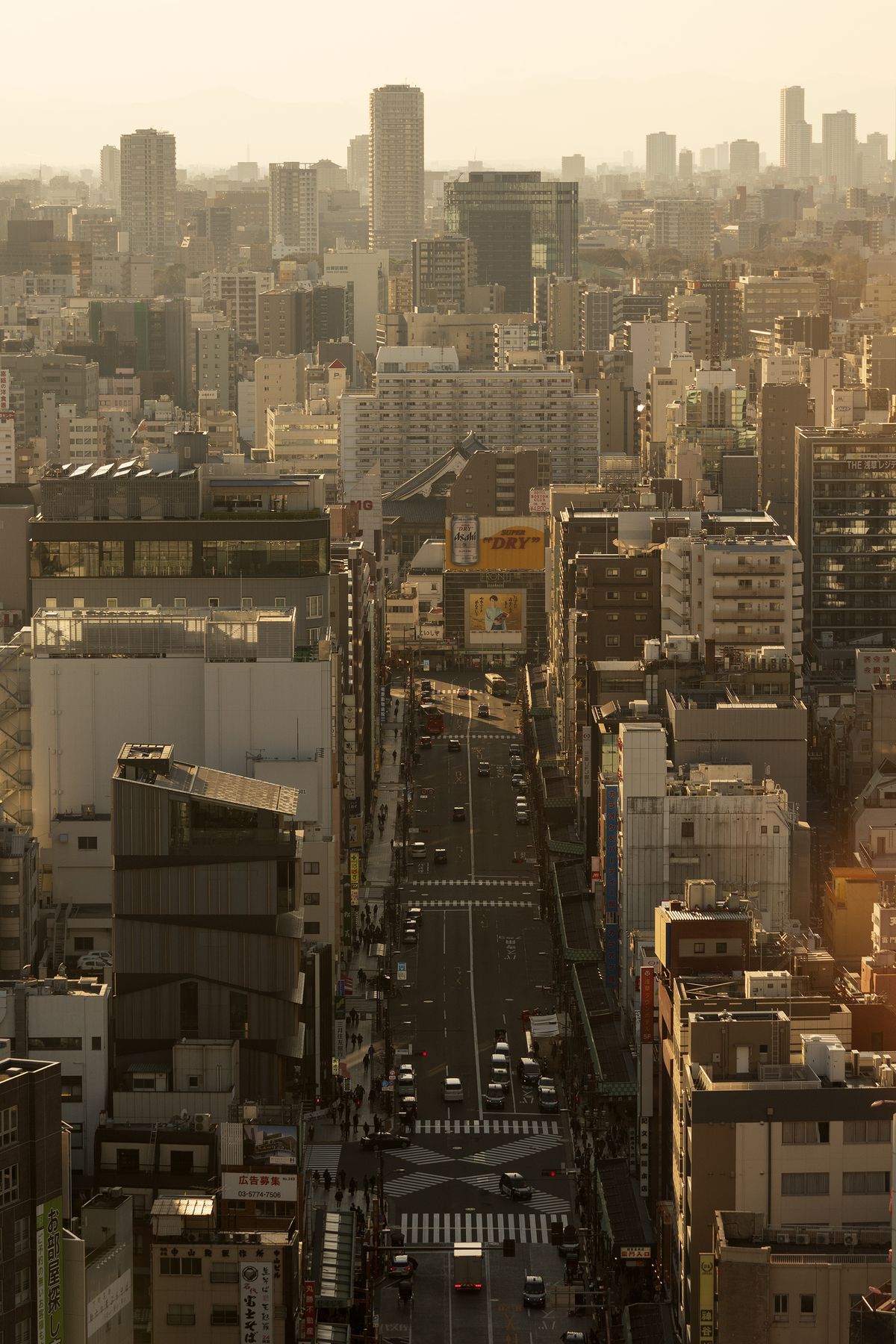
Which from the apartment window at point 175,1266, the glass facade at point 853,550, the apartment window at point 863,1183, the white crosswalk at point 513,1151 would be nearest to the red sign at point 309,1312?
the apartment window at point 175,1266

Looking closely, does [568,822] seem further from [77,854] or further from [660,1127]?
[660,1127]

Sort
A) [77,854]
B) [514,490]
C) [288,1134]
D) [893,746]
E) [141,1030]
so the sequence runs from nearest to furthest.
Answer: [288,1134], [141,1030], [77,854], [893,746], [514,490]

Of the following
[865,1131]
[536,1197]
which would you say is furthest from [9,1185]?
[536,1197]

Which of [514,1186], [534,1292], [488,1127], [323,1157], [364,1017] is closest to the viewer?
[534,1292]

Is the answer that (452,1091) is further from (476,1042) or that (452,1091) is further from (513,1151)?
(476,1042)

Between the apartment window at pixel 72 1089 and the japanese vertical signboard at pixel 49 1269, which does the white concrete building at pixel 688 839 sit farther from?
the japanese vertical signboard at pixel 49 1269

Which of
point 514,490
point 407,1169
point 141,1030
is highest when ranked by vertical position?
point 514,490

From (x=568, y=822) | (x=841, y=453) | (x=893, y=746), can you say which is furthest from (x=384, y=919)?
(x=841, y=453)

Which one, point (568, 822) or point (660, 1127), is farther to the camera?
point (568, 822)
